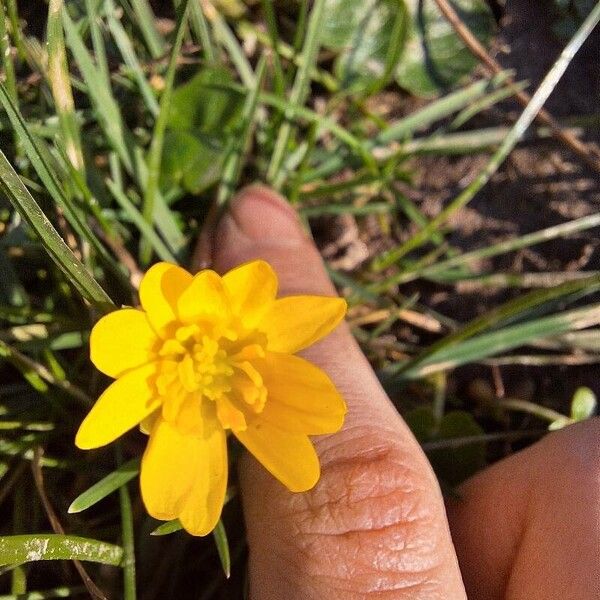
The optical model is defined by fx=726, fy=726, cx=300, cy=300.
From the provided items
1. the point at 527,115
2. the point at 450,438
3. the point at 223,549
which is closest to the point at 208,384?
the point at 223,549

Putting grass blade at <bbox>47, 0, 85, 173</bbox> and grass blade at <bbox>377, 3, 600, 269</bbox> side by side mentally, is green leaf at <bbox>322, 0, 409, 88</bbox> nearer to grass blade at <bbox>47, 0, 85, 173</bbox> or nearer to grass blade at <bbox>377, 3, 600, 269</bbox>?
grass blade at <bbox>377, 3, 600, 269</bbox>

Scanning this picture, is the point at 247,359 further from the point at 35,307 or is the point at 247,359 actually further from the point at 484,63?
the point at 484,63

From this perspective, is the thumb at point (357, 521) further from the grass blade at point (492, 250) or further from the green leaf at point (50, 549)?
the grass blade at point (492, 250)

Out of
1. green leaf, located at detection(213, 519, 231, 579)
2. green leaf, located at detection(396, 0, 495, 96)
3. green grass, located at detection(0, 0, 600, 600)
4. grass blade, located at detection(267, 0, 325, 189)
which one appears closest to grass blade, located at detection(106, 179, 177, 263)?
green grass, located at detection(0, 0, 600, 600)

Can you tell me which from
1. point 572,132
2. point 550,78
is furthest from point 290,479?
point 572,132

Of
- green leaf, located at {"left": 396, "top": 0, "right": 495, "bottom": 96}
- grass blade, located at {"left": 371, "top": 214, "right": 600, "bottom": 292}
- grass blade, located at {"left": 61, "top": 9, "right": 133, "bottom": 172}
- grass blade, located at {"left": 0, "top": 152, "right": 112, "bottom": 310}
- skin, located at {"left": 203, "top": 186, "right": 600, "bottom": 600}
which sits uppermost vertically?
green leaf, located at {"left": 396, "top": 0, "right": 495, "bottom": 96}

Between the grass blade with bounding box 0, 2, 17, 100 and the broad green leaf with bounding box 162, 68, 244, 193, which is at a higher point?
the broad green leaf with bounding box 162, 68, 244, 193

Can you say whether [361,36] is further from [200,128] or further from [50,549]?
[50,549]
